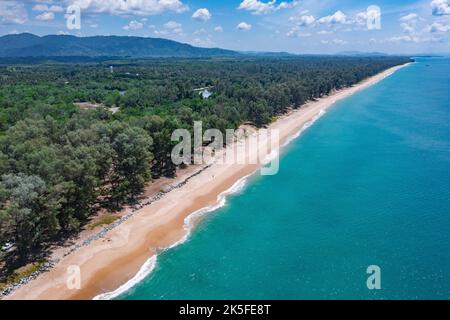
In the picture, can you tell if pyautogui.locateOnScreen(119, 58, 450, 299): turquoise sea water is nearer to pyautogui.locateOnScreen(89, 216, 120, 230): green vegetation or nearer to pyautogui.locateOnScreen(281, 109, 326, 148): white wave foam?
pyautogui.locateOnScreen(281, 109, 326, 148): white wave foam

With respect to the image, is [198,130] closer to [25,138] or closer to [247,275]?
[25,138]

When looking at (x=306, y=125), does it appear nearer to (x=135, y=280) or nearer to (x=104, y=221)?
(x=104, y=221)

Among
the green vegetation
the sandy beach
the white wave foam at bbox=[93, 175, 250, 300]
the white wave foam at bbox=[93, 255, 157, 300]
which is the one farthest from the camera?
the green vegetation

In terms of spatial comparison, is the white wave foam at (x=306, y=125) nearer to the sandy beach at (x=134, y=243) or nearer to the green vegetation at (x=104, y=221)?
the sandy beach at (x=134, y=243)

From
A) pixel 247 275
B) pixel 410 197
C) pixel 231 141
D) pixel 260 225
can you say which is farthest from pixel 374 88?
pixel 247 275

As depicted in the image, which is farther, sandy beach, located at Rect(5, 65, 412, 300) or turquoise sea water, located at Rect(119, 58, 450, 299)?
turquoise sea water, located at Rect(119, 58, 450, 299)

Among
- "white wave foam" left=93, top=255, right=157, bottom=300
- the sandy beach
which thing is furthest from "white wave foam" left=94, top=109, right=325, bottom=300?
the sandy beach
